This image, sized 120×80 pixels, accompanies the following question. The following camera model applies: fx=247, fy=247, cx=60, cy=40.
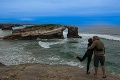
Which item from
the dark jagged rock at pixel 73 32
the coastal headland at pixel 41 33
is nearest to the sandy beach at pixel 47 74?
the coastal headland at pixel 41 33

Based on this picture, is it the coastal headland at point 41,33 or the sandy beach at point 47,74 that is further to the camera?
the coastal headland at point 41,33

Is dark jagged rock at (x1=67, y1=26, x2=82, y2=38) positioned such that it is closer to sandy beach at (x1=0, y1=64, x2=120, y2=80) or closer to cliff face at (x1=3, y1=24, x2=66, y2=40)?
cliff face at (x1=3, y1=24, x2=66, y2=40)

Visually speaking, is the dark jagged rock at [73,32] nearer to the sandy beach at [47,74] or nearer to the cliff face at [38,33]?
the cliff face at [38,33]

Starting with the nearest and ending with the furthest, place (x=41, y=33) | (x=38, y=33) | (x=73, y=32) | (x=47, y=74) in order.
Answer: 1. (x=47, y=74)
2. (x=38, y=33)
3. (x=41, y=33)
4. (x=73, y=32)

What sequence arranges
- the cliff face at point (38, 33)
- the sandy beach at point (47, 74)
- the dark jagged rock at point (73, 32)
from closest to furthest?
the sandy beach at point (47, 74) < the cliff face at point (38, 33) < the dark jagged rock at point (73, 32)

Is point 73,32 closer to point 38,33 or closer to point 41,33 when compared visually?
point 41,33

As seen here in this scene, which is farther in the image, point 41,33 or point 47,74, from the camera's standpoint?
point 41,33

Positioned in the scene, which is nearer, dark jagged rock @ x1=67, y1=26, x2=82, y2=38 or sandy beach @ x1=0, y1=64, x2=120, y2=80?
sandy beach @ x1=0, y1=64, x2=120, y2=80

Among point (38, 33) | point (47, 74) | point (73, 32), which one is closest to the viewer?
point (47, 74)

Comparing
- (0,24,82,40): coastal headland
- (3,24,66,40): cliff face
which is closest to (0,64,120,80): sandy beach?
(3,24,66,40): cliff face

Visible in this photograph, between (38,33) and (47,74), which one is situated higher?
(47,74)

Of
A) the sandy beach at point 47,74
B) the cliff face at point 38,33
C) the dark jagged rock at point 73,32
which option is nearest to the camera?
the sandy beach at point 47,74

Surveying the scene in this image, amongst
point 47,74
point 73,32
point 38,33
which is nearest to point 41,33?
point 38,33

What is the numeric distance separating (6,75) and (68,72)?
3770mm
